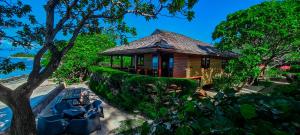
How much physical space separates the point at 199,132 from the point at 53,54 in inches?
201

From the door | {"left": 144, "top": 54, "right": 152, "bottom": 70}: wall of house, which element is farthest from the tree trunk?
{"left": 144, "top": 54, "right": 152, "bottom": 70}: wall of house

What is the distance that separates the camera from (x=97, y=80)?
16.2 m

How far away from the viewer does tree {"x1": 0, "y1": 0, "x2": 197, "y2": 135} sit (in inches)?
194

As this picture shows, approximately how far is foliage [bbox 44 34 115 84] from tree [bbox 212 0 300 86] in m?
14.1

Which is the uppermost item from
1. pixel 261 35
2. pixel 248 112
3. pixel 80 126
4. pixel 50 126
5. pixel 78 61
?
pixel 261 35

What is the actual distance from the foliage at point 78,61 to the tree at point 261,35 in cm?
1406

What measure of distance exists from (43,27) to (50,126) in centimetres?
320

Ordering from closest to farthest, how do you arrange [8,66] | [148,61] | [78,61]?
[8,66] < [148,61] < [78,61]

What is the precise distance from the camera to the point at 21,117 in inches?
196

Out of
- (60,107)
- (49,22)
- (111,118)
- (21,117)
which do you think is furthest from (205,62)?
(21,117)

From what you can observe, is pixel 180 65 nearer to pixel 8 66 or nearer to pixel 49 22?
pixel 49 22

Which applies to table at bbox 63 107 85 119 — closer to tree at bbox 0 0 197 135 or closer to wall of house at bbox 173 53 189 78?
tree at bbox 0 0 197 135

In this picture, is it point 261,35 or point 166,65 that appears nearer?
point 261,35

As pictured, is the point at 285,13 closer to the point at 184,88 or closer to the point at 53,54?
the point at 184,88
